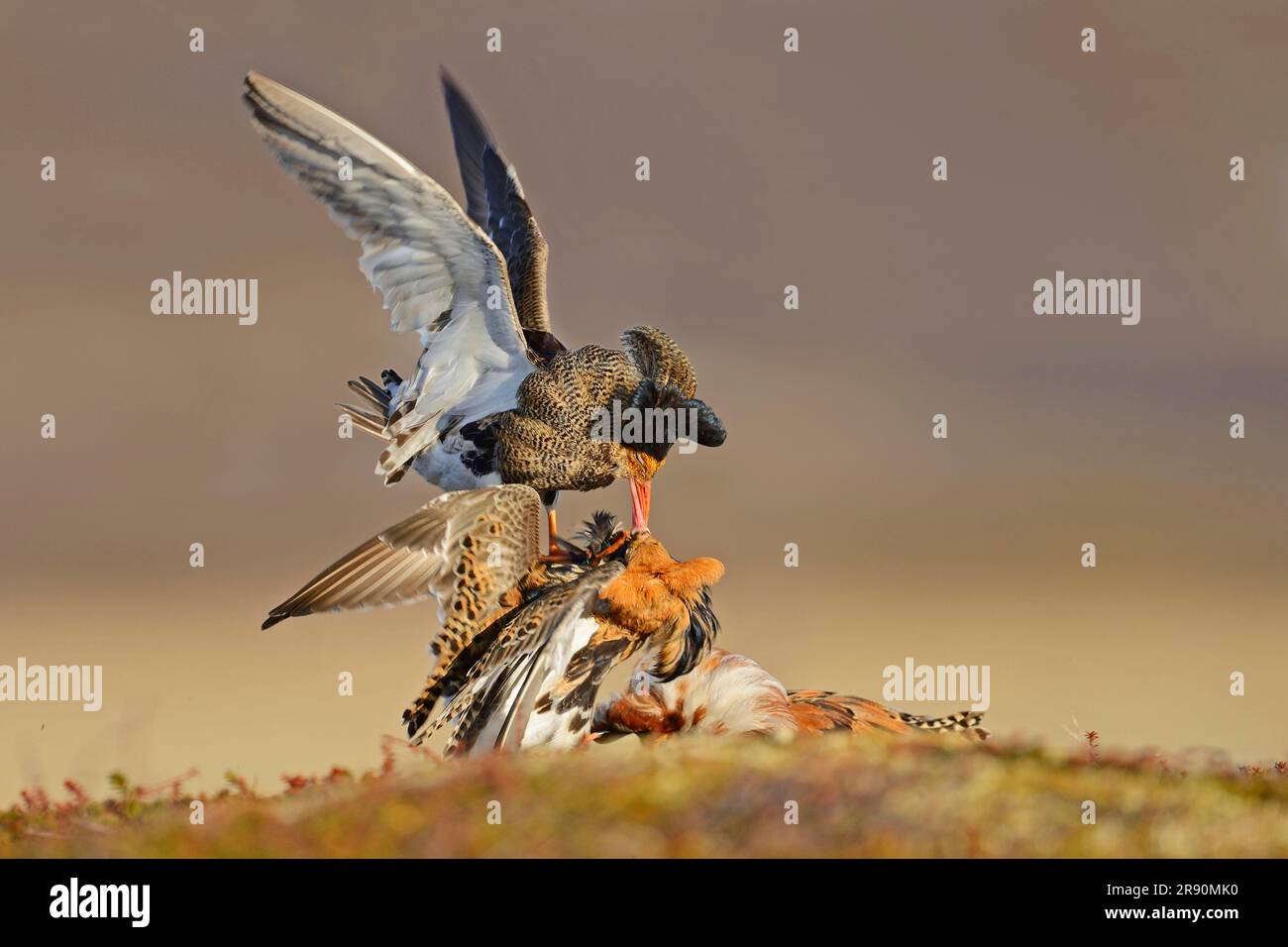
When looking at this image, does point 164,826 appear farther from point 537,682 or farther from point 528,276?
point 528,276

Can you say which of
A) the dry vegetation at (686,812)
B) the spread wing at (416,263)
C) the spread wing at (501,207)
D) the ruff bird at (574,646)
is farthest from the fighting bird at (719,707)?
the spread wing at (501,207)

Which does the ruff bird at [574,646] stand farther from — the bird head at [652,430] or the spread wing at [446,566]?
the bird head at [652,430]

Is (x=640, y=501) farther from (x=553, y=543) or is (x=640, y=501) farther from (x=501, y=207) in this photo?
(x=501, y=207)

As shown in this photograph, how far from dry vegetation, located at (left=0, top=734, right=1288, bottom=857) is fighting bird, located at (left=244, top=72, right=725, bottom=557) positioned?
2633 millimetres

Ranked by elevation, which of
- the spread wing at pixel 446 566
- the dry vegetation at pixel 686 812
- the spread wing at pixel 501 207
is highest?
the spread wing at pixel 501 207

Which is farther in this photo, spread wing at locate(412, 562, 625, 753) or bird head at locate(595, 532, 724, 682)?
bird head at locate(595, 532, 724, 682)

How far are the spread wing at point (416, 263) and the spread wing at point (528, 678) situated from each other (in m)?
2.04

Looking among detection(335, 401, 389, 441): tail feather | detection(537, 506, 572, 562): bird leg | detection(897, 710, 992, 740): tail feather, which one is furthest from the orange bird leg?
detection(897, 710, 992, 740): tail feather

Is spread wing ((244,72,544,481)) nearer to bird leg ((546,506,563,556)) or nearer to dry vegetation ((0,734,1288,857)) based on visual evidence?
bird leg ((546,506,563,556))

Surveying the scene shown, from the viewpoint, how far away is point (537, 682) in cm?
816

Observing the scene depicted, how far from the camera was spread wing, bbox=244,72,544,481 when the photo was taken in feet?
27.2

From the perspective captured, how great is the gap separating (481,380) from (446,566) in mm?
1696

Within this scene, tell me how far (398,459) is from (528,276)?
262 centimetres

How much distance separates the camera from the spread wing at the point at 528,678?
8055 mm
